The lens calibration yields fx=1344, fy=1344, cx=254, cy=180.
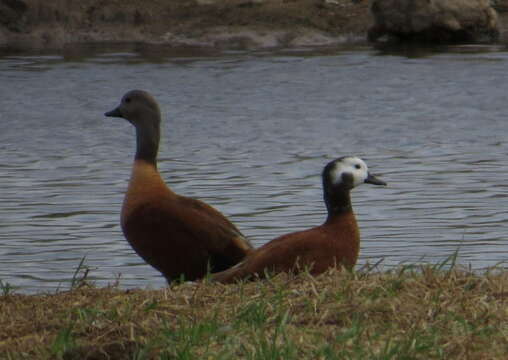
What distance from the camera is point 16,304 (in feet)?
17.4

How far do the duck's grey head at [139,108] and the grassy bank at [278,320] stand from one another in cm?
309

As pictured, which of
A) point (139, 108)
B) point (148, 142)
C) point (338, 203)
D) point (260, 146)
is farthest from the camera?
point (260, 146)

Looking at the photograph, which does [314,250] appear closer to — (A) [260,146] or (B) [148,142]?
(B) [148,142]

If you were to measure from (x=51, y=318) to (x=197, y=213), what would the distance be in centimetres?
225

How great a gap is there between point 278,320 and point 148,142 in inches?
142

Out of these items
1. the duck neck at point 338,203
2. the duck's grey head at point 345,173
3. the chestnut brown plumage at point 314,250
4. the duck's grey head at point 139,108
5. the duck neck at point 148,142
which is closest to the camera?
the chestnut brown plumage at point 314,250

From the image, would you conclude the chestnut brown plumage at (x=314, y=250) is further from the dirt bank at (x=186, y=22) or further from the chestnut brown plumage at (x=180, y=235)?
the dirt bank at (x=186, y=22)

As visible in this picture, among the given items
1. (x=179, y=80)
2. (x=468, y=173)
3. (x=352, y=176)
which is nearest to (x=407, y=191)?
(x=468, y=173)

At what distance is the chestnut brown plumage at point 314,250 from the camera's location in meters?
6.13

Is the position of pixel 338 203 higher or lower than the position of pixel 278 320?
lower

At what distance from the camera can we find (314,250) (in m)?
6.29

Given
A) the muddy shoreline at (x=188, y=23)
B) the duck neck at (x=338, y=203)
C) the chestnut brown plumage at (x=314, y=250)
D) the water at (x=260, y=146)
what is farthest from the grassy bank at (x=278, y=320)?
the muddy shoreline at (x=188, y=23)

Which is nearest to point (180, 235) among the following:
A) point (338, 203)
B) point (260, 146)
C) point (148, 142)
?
point (338, 203)

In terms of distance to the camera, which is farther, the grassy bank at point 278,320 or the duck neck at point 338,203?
the duck neck at point 338,203
